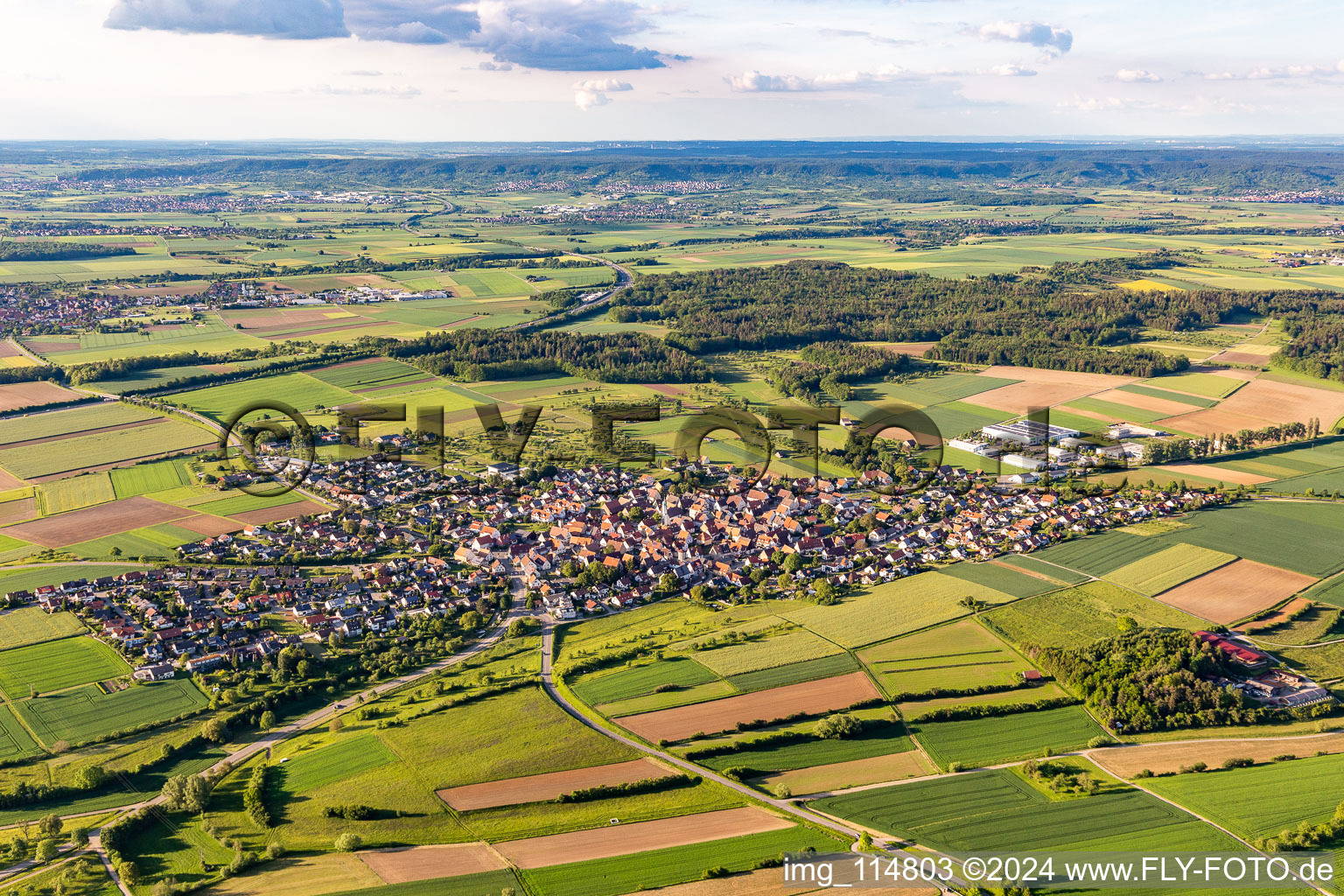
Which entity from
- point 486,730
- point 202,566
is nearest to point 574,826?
point 486,730

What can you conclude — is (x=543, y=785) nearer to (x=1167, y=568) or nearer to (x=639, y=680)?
(x=639, y=680)

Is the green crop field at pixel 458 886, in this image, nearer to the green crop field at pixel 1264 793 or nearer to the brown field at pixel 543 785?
the brown field at pixel 543 785

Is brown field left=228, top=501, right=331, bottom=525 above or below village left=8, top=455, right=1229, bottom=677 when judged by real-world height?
above

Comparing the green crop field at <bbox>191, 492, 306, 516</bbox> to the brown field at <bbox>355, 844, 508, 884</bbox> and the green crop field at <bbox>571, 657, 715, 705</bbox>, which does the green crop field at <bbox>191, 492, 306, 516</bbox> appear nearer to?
the green crop field at <bbox>571, 657, 715, 705</bbox>

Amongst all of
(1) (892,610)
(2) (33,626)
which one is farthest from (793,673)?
(2) (33,626)

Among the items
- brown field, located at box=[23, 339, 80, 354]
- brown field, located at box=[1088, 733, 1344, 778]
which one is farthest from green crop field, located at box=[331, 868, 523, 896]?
brown field, located at box=[23, 339, 80, 354]

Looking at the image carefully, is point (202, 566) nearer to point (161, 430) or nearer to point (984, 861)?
point (161, 430)
